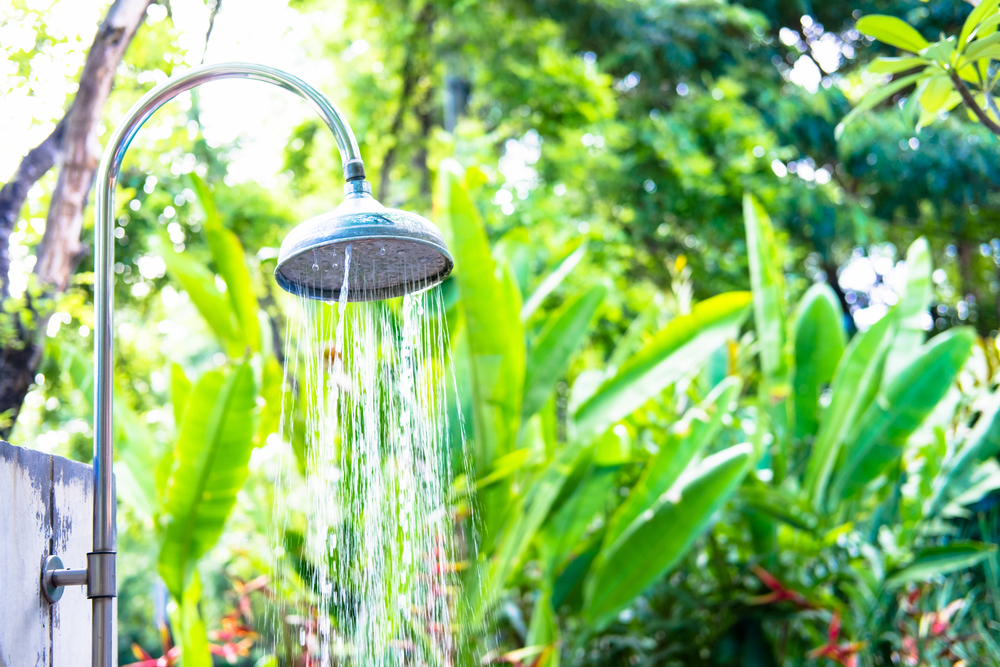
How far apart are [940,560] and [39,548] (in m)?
2.95

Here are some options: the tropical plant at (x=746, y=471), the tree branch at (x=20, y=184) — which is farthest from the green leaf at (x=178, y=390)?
the tropical plant at (x=746, y=471)

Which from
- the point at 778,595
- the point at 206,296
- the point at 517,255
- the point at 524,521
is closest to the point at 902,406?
the point at 778,595

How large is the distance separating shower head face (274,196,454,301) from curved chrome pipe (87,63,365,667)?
140 mm

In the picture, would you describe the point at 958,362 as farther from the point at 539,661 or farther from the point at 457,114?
the point at 457,114

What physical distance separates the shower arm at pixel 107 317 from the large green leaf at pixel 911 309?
290cm

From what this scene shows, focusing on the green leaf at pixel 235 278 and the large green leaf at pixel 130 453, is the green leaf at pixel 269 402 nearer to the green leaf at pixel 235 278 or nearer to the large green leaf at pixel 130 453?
the green leaf at pixel 235 278

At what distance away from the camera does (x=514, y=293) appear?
298 centimetres

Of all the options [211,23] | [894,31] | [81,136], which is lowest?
[894,31]

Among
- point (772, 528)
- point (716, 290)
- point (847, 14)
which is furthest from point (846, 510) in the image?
point (847, 14)

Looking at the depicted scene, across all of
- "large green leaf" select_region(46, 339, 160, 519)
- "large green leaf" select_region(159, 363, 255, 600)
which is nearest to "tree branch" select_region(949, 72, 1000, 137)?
"large green leaf" select_region(159, 363, 255, 600)

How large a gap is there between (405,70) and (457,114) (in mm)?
881

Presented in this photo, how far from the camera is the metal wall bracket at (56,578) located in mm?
1393

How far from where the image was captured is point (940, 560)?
10.1 feet

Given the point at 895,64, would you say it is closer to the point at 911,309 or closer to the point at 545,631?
the point at 545,631
